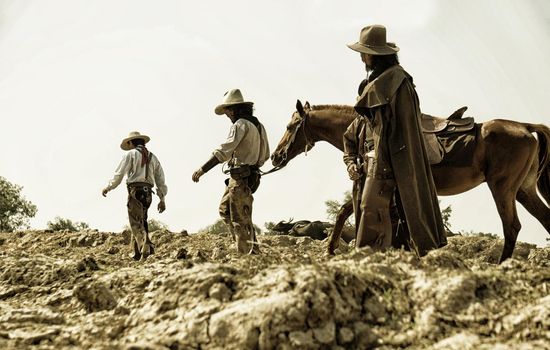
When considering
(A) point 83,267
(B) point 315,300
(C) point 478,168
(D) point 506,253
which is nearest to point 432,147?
(C) point 478,168

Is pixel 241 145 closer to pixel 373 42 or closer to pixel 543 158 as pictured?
pixel 373 42

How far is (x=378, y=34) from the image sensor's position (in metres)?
7.56

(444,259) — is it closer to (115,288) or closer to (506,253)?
(115,288)

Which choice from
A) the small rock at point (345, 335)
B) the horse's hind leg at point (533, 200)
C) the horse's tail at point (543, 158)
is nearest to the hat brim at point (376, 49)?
the small rock at point (345, 335)

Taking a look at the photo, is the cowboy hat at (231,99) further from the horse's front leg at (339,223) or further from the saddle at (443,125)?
the saddle at (443,125)

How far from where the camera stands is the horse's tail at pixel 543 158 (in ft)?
38.5

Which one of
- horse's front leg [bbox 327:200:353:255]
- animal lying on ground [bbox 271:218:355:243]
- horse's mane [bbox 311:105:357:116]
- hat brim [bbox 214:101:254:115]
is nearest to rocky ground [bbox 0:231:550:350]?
hat brim [bbox 214:101:254:115]

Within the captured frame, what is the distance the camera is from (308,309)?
482cm

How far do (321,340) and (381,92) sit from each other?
125 inches

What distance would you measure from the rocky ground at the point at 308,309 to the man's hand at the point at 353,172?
79.3 inches

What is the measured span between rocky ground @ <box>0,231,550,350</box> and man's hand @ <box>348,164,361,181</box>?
201 cm

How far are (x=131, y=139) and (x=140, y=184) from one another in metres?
0.75

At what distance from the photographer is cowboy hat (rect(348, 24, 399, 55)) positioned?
750 cm

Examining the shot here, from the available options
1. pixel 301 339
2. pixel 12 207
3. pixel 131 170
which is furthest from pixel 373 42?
pixel 12 207
